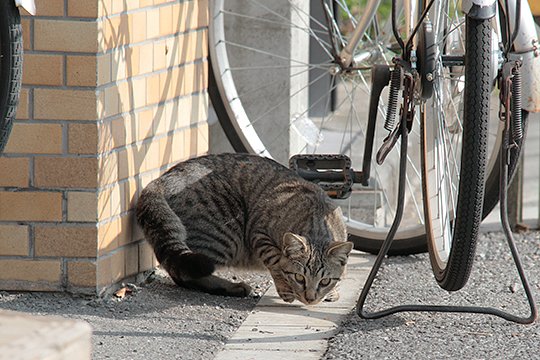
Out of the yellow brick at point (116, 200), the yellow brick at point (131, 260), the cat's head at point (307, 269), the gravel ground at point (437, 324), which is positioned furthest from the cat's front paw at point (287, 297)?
the yellow brick at point (116, 200)

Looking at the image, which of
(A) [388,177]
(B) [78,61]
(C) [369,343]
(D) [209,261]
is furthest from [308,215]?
(A) [388,177]

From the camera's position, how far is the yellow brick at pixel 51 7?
331 cm

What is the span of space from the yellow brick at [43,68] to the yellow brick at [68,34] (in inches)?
1.8

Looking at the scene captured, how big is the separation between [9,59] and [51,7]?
0.54m

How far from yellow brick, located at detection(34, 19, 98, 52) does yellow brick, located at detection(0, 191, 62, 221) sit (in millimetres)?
490

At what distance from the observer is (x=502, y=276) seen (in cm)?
404

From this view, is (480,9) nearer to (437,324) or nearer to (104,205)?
(437,324)

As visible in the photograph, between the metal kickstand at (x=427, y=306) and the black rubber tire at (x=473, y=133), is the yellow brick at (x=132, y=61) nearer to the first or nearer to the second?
the metal kickstand at (x=427, y=306)

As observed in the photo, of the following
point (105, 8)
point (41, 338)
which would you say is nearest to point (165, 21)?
point (105, 8)

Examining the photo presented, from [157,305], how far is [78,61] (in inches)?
33.9

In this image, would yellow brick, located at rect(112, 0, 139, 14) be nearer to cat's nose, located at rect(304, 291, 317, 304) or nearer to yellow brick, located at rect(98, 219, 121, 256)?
yellow brick, located at rect(98, 219, 121, 256)

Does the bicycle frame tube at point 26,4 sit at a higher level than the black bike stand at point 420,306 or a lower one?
higher

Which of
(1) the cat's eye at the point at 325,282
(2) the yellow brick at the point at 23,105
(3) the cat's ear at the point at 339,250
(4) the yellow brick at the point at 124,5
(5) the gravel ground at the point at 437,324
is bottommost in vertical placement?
(5) the gravel ground at the point at 437,324

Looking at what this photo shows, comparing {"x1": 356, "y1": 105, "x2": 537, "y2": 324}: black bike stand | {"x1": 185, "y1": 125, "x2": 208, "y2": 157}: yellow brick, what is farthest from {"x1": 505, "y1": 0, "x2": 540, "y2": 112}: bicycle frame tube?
{"x1": 185, "y1": 125, "x2": 208, "y2": 157}: yellow brick
